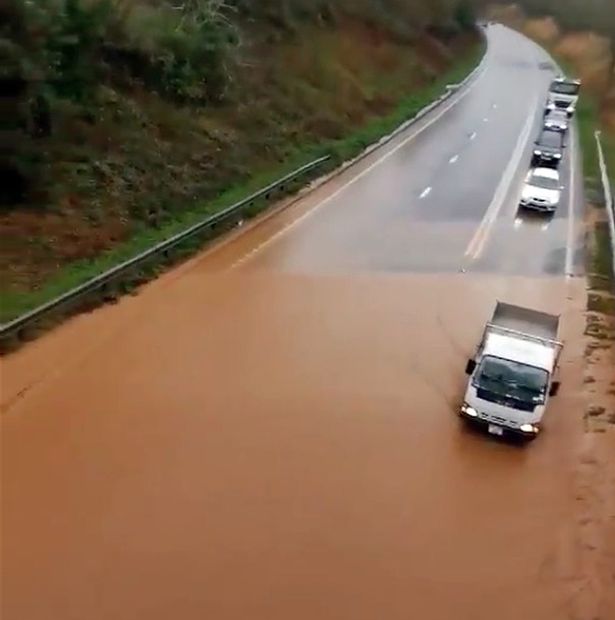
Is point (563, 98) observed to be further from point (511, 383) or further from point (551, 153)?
point (511, 383)

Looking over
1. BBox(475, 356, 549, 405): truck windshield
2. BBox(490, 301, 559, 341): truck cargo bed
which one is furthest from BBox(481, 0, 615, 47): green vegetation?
BBox(475, 356, 549, 405): truck windshield

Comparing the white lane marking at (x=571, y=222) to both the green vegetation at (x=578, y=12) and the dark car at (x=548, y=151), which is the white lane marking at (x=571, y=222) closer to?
→ the dark car at (x=548, y=151)

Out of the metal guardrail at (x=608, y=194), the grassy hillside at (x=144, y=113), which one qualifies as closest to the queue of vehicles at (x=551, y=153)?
the metal guardrail at (x=608, y=194)

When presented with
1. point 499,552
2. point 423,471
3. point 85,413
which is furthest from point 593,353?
point 85,413

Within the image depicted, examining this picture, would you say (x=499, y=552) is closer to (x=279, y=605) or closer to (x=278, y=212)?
(x=279, y=605)

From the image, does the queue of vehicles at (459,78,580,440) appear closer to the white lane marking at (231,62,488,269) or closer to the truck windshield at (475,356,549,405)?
the truck windshield at (475,356,549,405)

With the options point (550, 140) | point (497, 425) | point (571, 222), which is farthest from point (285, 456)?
point (550, 140)
